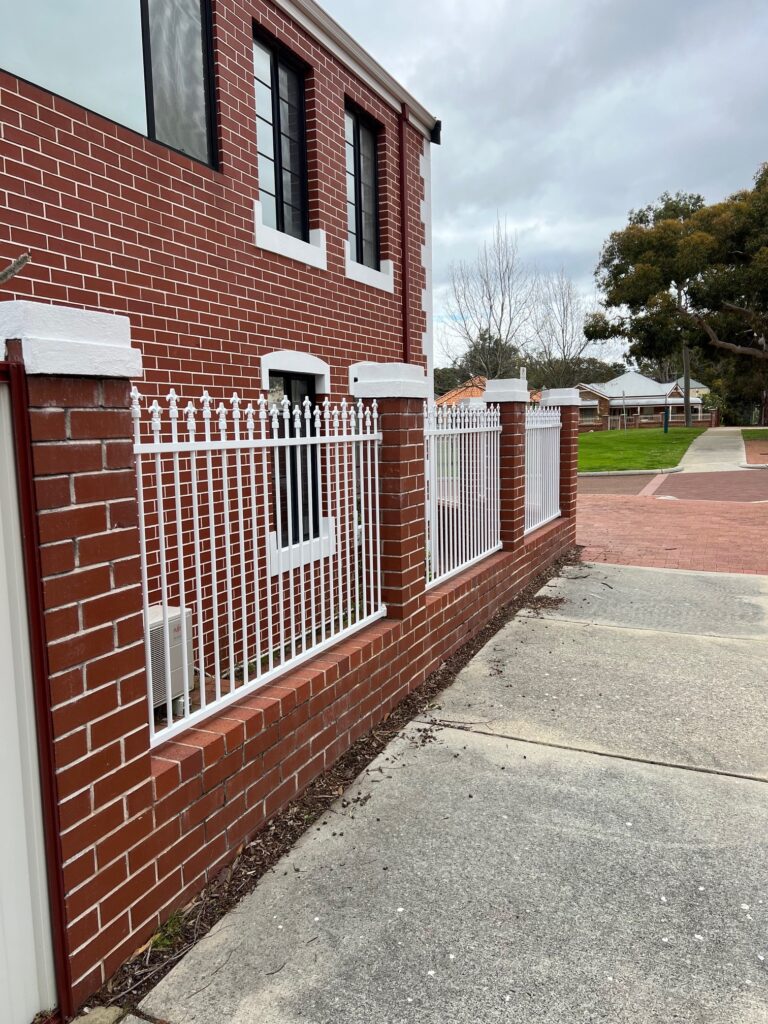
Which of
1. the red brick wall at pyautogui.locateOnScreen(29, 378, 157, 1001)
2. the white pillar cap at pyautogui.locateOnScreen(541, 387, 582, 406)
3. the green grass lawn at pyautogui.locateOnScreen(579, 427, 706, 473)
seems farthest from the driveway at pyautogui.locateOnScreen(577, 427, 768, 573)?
the red brick wall at pyautogui.locateOnScreen(29, 378, 157, 1001)

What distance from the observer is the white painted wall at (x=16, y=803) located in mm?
2057

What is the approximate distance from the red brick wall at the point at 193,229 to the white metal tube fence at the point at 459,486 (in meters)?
1.65

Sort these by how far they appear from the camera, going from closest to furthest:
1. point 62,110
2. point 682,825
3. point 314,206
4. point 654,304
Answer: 1. point 682,825
2. point 62,110
3. point 314,206
4. point 654,304

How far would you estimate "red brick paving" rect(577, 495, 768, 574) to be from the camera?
9.27m

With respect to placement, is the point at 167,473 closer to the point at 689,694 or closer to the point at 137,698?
the point at 137,698

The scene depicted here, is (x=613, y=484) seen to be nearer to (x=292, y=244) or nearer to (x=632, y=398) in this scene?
(x=292, y=244)

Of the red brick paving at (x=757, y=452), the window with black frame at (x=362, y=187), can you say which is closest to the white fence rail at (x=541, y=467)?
the window with black frame at (x=362, y=187)

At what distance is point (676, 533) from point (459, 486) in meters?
6.78

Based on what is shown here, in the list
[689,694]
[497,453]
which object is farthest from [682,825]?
[497,453]

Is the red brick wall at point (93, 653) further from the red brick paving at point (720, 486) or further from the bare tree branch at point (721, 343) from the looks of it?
the bare tree branch at point (721, 343)

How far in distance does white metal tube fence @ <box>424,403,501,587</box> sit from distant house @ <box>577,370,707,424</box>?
65.3 metres

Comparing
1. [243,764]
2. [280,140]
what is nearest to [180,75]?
[280,140]

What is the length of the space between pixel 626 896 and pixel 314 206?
6248 mm

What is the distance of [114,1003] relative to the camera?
2.28 metres
